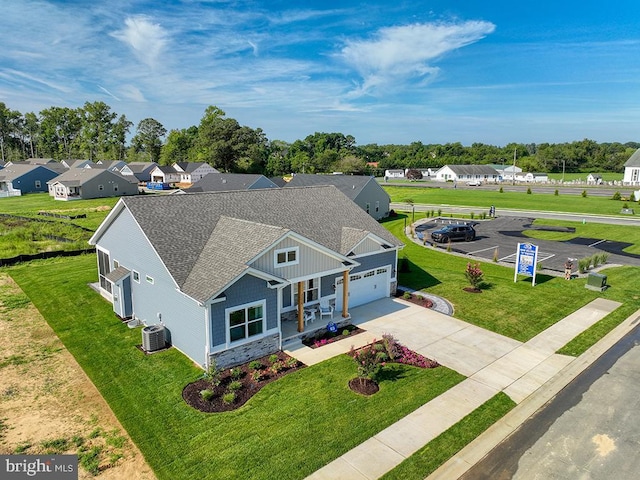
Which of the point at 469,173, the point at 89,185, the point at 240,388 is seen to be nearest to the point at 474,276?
the point at 240,388

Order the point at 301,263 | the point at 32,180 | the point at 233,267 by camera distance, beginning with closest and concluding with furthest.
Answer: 1. the point at 233,267
2. the point at 301,263
3. the point at 32,180

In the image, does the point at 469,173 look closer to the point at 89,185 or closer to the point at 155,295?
the point at 89,185

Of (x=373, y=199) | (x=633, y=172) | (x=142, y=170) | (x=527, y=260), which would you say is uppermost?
(x=633, y=172)

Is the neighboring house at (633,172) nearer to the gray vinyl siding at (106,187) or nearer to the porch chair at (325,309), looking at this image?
the porch chair at (325,309)

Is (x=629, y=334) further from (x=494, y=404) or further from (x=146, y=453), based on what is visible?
(x=146, y=453)

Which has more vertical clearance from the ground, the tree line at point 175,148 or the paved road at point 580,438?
the tree line at point 175,148

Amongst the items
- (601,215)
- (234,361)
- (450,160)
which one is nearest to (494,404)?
(234,361)

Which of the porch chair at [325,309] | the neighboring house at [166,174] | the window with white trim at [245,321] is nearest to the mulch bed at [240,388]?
the window with white trim at [245,321]
